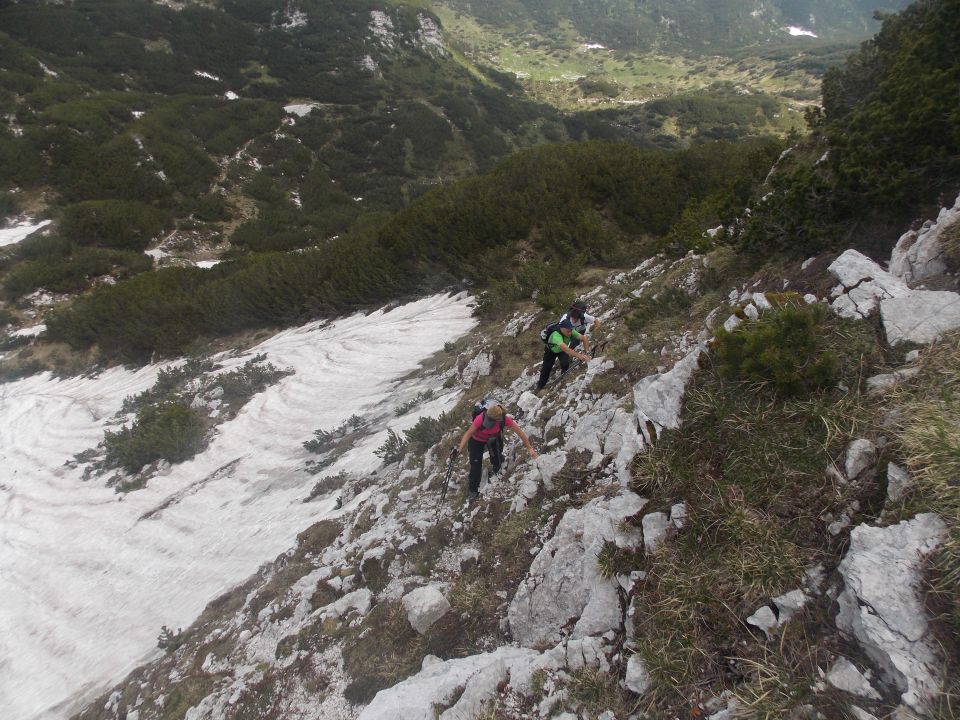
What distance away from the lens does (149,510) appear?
320 inches

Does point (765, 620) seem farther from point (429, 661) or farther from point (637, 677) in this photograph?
point (429, 661)

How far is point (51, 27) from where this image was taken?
132ft

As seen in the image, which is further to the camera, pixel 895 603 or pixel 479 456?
pixel 479 456

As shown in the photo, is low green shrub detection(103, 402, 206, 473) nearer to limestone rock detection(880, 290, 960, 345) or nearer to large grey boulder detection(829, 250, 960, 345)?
large grey boulder detection(829, 250, 960, 345)

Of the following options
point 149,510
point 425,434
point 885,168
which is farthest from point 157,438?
point 885,168

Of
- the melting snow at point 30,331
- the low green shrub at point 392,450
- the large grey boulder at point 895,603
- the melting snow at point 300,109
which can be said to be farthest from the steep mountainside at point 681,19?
the large grey boulder at point 895,603

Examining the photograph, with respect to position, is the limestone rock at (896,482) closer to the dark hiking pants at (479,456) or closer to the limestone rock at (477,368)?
the dark hiking pants at (479,456)

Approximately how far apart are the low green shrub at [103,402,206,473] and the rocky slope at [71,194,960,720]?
14.9ft

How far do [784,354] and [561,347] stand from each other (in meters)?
3.12

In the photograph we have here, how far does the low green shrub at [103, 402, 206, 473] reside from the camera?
9.04 metres

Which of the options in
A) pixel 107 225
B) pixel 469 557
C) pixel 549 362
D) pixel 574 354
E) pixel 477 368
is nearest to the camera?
pixel 469 557

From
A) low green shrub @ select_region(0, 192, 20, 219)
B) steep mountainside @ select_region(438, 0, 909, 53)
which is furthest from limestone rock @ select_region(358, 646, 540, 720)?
steep mountainside @ select_region(438, 0, 909, 53)

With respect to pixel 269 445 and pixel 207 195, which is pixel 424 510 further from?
pixel 207 195

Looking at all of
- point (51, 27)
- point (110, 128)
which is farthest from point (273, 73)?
point (110, 128)
